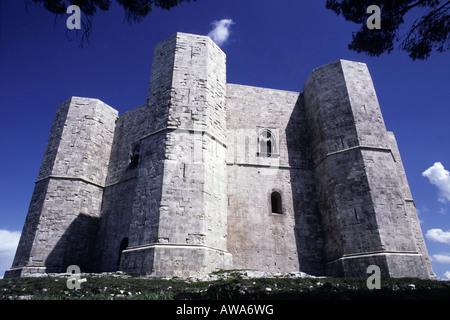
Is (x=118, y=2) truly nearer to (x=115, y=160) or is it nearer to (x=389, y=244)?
(x=115, y=160)

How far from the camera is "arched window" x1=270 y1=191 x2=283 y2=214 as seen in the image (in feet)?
41.2

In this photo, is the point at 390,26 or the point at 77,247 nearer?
the point at 390,26

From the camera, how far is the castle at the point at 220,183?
994cm

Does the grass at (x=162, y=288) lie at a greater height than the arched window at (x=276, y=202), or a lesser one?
lesser

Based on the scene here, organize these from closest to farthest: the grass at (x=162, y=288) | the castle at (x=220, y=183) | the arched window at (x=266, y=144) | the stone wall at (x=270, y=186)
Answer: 1. the grass at (x=162, y=288)
2. the castle at (x=220, y=183)
3. the stone wall at (x=270, y=186)
4. the arched window at (x=266, y=144)

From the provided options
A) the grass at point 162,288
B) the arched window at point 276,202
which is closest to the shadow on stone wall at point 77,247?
the grass at point 162,288

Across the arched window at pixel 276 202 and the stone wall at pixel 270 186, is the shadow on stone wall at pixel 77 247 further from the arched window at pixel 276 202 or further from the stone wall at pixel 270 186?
the arched window at pixel 276 202

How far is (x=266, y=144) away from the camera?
1368 cm

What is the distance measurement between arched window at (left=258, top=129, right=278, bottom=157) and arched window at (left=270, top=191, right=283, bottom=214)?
182cm

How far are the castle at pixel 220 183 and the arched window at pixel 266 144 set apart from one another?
0.05 m

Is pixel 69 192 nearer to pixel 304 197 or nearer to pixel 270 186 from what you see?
pixel 270 186

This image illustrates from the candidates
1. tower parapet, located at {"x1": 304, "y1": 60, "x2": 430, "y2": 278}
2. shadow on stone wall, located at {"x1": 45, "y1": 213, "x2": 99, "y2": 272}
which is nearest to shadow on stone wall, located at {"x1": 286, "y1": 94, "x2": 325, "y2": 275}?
tower parapet, located at {"x1": 304, "y1": 60, "x2": 430, "y2": 278}

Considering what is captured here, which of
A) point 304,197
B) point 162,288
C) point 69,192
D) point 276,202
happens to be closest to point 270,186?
point 276,202

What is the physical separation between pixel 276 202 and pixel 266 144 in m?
2.74
